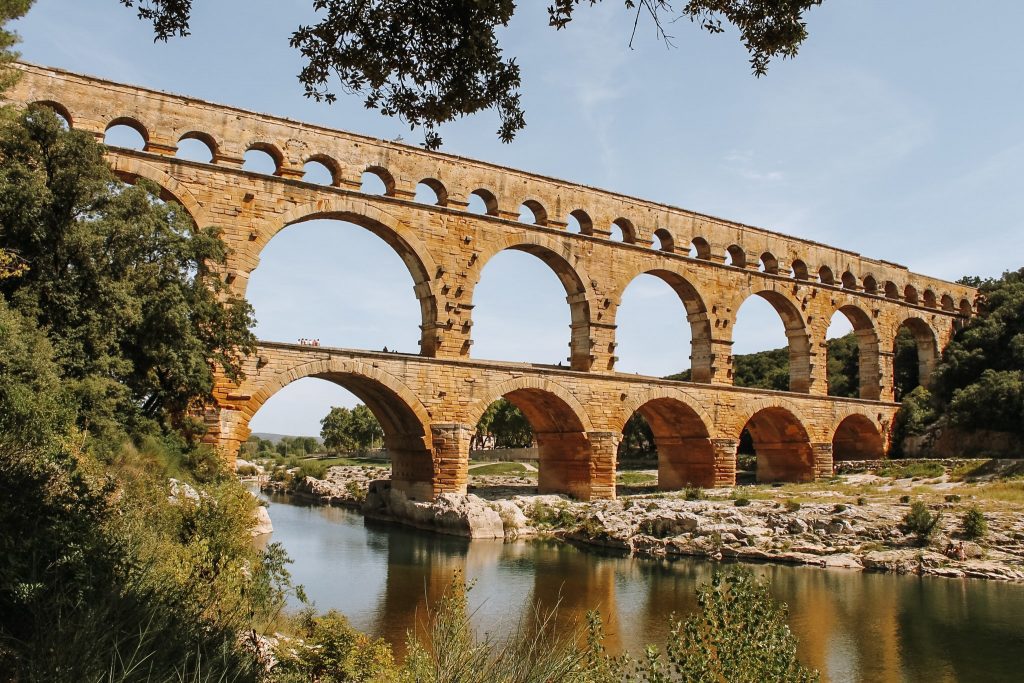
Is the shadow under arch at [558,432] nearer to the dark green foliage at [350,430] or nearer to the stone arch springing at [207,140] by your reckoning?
the stone arch springing at [207,140]

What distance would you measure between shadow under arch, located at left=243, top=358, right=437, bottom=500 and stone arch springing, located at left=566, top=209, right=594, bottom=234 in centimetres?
738

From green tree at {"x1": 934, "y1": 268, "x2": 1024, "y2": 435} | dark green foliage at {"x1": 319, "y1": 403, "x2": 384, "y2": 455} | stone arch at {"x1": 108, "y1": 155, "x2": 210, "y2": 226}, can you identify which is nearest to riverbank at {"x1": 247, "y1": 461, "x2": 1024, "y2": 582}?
green tree at {"x1": 934, "y1": 268, "x2": 1024, "y2": 435}

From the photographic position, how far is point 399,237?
2023cm

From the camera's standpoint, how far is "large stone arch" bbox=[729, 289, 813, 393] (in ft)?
90.9

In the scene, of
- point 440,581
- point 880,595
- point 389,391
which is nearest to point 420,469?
point 389,391

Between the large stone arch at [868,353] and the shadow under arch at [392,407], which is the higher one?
the large stone arch at [868,353]

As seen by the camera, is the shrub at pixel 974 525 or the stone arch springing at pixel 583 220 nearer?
the shrub at pixel 974 525

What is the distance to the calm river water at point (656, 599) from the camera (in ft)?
31.8

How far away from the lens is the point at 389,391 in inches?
771

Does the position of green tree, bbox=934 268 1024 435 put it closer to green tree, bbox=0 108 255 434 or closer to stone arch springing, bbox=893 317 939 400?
stone arch springing, bbox=893 317 939 400

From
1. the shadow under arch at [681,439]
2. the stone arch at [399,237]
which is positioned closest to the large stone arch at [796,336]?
the shadow under arch at [681,439]

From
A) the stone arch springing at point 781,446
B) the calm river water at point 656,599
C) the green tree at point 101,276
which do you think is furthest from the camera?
the stone arch springing at point 781,446

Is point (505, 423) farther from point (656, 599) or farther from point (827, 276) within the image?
point (656, 599)

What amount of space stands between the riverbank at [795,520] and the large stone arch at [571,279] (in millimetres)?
4105
